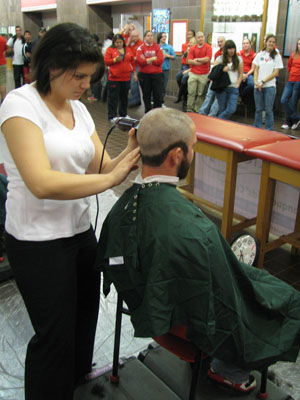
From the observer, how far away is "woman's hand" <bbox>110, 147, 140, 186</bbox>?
1262 millimetres

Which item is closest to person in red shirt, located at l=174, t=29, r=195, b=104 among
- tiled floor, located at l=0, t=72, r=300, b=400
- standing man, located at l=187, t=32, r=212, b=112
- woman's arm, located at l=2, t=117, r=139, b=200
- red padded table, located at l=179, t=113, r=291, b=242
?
standing man, located at l=187, t=32, r=212, b=112

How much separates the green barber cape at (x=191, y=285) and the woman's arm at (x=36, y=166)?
0.26 metres

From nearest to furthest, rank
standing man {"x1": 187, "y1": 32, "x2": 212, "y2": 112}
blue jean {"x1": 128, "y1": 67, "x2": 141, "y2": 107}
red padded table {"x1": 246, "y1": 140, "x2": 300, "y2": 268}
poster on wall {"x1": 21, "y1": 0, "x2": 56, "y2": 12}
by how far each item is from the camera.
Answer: red padded table {"x1": 246, "y1": 140, "x2": 300, "y2": 268}, standing man {"x1": 187, "y1": 32, "x2": 212, "y2": 112}, blue jean {"x1": 128, "y1": 67, "x2": 141, "y2": 107}, poster on wall {"x1": 21, "y1": 0, "x2": 56, "y2": 12}

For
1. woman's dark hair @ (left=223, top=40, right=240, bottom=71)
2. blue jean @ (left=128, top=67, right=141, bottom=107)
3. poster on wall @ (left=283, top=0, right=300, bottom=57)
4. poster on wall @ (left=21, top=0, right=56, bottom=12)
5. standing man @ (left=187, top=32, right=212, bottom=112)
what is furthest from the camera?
poster on wall @ (left=21, top=0, right=56, bottom=12)

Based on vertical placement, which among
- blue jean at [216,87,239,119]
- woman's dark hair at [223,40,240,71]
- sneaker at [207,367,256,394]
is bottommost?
sneaker at [207,367,256,394]

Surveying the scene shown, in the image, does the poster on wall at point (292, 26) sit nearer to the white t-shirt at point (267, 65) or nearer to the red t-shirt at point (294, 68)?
the red t-shirt at point (294, 68)

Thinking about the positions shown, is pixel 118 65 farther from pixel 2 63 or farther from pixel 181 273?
pixel 181 273

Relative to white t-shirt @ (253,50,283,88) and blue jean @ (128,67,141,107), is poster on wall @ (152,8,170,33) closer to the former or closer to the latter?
blue jean @ (128,67,141,107)

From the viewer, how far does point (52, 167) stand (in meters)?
1.26

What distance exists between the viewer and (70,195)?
1.19 m

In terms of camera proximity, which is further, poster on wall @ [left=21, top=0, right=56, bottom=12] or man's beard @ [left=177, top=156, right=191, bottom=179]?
poster on wall @ [left=21, top=0, right=56, bottom=12]

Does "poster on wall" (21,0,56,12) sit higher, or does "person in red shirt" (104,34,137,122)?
"poster on wall" (21,0,56,12)

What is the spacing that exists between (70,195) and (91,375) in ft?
3.00

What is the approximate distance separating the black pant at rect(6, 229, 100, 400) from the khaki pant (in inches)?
257
